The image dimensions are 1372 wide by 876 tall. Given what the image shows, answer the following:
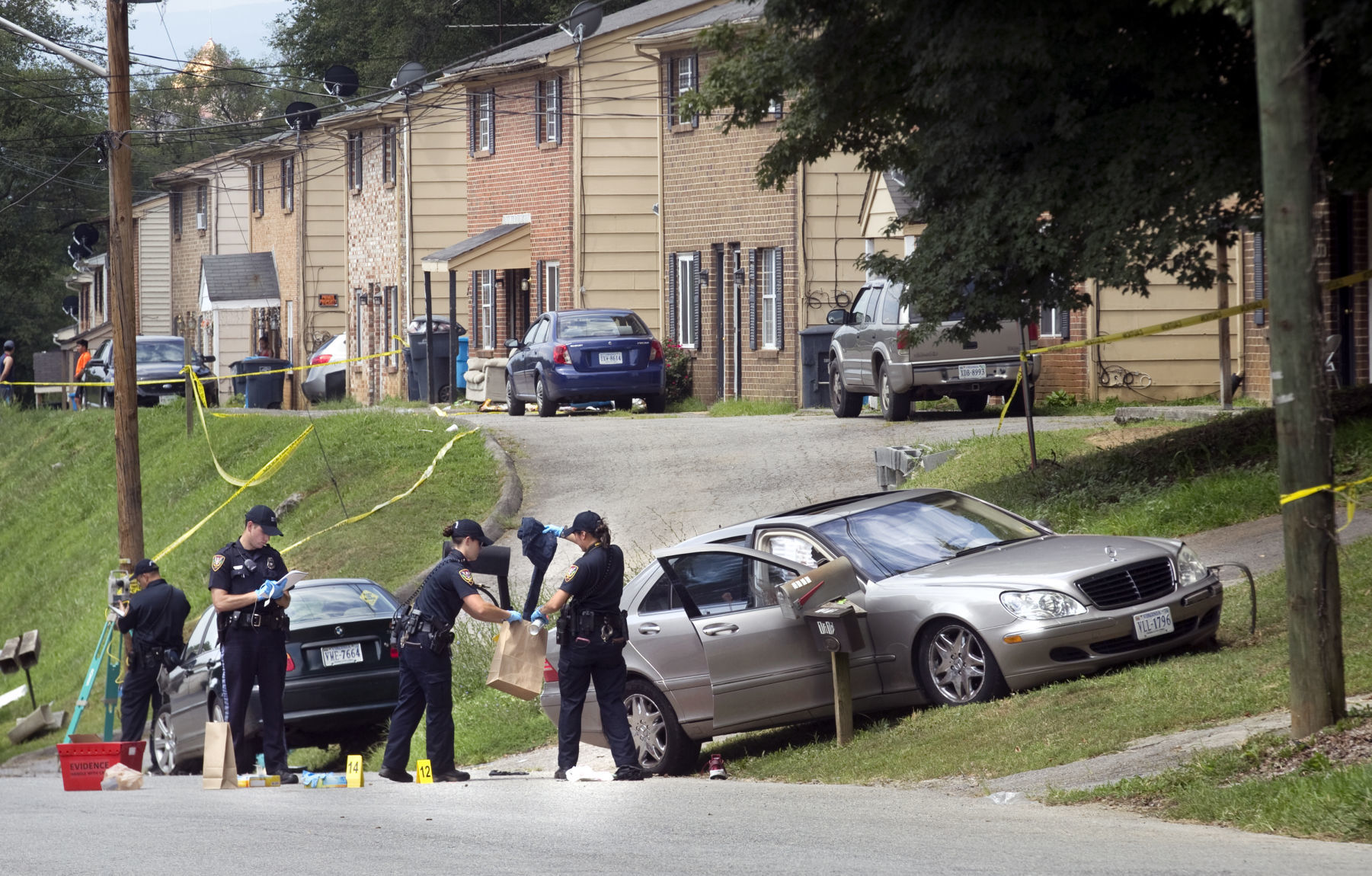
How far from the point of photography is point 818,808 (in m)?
8.71

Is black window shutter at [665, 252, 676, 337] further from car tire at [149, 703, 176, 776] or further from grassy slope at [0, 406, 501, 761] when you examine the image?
car tire at [149, 703, 176, 776]

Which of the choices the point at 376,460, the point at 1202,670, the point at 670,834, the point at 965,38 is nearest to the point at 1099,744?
the point at 1202,670

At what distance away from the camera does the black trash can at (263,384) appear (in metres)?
42.2

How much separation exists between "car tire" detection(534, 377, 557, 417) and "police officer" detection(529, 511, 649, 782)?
18632mm

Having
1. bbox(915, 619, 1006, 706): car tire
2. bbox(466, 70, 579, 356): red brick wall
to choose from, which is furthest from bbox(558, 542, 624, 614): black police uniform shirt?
bbox(466, 70, 579, 356): red brick wall

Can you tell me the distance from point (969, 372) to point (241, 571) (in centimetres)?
1281

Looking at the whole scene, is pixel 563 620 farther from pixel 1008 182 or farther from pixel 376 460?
pixel 376 460

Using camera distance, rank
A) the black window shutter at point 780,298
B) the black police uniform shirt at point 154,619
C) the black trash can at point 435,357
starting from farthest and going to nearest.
Result: the black trash can at point 435,357
the black window shutter at point 780,298
the black police uniform shirt at point 154,619

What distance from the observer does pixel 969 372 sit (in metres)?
23.2

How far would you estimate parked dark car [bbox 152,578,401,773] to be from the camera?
13984 mm

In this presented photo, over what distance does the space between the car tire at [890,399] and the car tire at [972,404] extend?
1544mm

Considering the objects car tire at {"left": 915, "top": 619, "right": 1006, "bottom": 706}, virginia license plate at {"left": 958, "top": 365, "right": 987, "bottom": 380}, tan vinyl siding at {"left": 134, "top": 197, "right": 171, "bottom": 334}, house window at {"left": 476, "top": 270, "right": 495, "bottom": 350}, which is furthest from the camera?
tan vinyl siding at {"left": 134, "top": 197, "right": 171, "bottom": 334}

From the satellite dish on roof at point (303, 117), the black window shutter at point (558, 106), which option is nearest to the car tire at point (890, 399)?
the black window shutter at point (558, 106)

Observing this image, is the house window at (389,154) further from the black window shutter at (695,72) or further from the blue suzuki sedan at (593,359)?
the blue suzuki sedan at (593,359)
